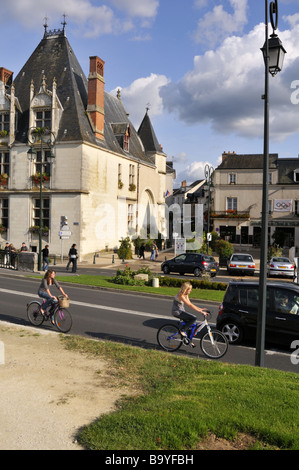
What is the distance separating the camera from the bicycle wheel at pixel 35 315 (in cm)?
1153

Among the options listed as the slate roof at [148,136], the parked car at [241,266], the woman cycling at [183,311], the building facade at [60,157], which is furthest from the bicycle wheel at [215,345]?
the slate roof at [148,136]

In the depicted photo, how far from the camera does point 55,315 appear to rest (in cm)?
1127

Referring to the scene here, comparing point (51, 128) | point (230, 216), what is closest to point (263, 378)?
point (51, 128)

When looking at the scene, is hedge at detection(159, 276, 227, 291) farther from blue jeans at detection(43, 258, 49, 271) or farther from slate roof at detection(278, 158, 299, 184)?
slate roof at detection(278, 158, 299, 184)

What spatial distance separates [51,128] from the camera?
34656 mm

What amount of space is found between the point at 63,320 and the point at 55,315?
1.07 feet

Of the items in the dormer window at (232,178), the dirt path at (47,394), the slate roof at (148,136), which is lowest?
the dirt path at (47,394)

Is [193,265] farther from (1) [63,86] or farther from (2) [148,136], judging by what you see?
(2) [148,136]

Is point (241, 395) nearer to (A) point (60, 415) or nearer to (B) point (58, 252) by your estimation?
(A) point (60, 415)

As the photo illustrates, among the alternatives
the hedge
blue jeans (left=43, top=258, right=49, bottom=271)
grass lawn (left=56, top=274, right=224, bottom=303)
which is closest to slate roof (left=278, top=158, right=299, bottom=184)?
blue jeans (left=43, top=258, right=49, bottom=271)

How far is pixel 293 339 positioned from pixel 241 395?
14.7ft

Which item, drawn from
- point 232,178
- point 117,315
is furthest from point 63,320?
point 232,178

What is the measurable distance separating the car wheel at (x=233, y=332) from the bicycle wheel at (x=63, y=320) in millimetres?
4104

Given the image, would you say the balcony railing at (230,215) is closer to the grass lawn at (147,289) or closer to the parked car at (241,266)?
the parked car at (241,266)
